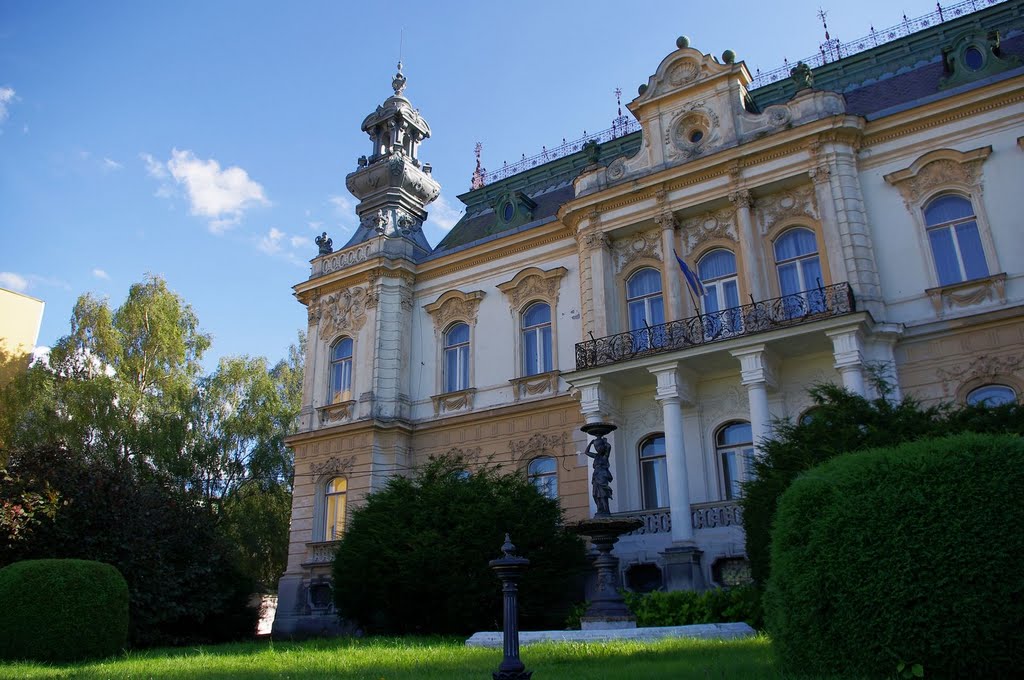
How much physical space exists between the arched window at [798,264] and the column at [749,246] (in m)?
0.58

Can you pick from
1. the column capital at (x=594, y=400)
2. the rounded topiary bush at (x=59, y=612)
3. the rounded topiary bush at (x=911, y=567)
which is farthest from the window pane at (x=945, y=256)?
A: the rounded topiary bush at (x=59, y=612)

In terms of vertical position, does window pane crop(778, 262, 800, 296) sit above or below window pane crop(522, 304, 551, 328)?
below

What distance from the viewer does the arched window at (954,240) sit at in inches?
693

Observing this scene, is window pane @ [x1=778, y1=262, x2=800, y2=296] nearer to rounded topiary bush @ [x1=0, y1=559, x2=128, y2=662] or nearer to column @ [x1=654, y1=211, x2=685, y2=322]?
column @ [x1=654, y1=211, x2=685, y2=322]

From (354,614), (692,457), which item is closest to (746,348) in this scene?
(692,457)

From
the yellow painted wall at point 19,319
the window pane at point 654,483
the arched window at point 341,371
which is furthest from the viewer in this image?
the yellow painted wall at point 19,319

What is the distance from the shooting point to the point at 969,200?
1798 centimetres

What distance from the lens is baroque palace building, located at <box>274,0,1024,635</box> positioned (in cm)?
1741

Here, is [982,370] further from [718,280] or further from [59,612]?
[59,612]

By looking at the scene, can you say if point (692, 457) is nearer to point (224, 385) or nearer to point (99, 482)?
point (99, 482)

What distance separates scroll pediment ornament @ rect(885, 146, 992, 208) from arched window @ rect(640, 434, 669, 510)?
308 inches

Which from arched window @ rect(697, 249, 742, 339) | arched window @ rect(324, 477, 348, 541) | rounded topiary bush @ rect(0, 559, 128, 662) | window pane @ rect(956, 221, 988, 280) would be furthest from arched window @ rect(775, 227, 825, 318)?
rounded topiary bush @ rect(0, 559, 128, 662)

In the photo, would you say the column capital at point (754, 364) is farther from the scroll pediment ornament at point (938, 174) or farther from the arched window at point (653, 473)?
the scroll pediment ornament at point (938, 174)

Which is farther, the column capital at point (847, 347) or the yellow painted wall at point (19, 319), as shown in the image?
the yellow painted wall at point (19, 319)
